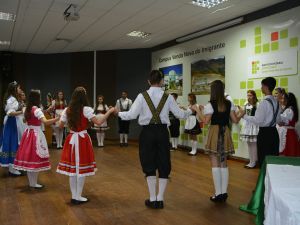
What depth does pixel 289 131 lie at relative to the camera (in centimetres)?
527

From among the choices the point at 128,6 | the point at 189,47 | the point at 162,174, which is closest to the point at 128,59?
the point at 189,47

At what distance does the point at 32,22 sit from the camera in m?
7.20

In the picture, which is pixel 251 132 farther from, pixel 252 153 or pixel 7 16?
pixel 7 16

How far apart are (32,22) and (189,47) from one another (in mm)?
3979

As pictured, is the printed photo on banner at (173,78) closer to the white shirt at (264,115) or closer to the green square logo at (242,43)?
the green square logo at (242,43)

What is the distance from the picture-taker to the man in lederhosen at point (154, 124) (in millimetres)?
3553

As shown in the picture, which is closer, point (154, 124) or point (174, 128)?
point (154, 124)

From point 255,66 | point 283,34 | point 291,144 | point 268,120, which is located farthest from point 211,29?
point 268,120

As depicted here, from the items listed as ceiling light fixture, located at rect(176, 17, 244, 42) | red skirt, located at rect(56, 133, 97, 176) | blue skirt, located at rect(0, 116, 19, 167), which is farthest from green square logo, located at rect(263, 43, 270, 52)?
blue skirt, located at rect(0, 116, 19, 167)

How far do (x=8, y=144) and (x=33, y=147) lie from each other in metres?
1.15

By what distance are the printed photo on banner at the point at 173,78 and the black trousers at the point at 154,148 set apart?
5.74 metres

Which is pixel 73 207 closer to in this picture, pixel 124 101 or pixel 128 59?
pixel 124 101

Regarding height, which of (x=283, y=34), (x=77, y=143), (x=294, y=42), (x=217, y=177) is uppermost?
(x=283, y=34)

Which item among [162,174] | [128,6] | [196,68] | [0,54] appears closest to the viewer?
[162,174]
